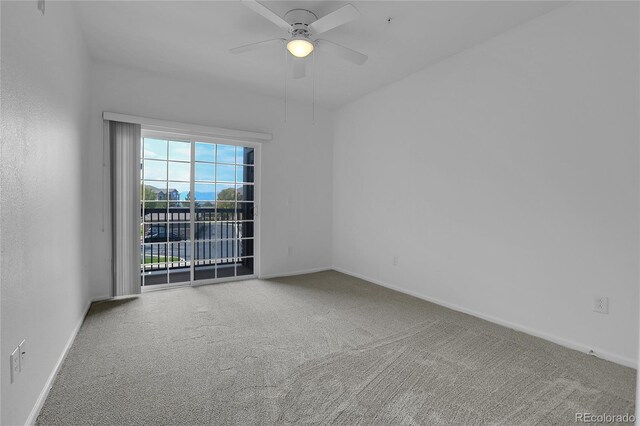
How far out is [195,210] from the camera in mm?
4242

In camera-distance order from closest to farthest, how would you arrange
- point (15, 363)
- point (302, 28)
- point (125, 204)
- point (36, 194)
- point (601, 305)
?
point (15, 363) < point (36, 194) < point (601, 305) < point (302, 28) < point (125, 204)

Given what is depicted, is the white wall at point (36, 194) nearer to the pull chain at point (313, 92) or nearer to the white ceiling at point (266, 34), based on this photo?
the white ceiling at point (266, 34)

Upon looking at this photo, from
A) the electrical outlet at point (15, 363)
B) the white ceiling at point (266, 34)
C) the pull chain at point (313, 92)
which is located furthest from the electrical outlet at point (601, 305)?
the electrical outlet at point (15, 363)

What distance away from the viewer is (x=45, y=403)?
5.64 ft

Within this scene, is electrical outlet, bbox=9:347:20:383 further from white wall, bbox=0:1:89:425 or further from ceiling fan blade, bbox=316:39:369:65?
ceiling fan blade, bbox=316:39:369:65

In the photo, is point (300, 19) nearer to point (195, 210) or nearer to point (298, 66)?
point (298, 66)

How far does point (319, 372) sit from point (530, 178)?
2.39 metres

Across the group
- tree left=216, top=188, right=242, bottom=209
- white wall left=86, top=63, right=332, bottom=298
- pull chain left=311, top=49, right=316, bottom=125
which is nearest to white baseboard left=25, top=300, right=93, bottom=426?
white wall left=86, top=63, right=332, bottom=298

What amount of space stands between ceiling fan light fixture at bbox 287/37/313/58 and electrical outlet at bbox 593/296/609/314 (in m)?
3.04

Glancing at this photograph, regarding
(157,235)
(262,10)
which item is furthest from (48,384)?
(262,10)

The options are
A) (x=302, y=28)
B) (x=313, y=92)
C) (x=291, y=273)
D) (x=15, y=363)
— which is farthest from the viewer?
(x=291, y=273)

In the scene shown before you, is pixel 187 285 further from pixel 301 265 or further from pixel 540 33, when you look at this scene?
pixel 540 33

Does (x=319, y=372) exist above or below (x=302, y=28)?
below

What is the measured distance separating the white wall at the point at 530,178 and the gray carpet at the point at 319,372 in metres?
0.35
